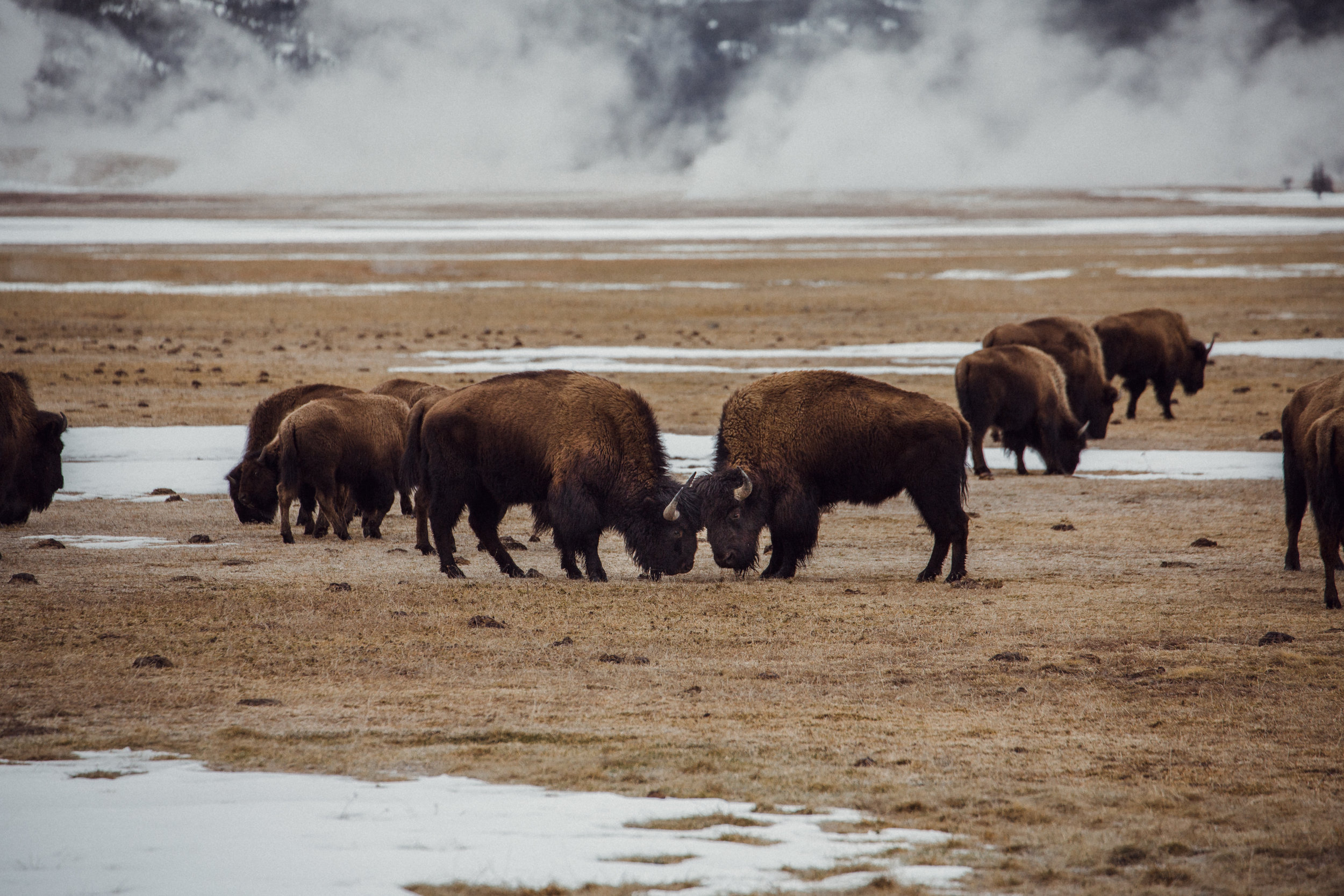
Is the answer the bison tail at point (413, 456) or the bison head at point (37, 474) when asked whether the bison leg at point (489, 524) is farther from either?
the bison head at point (37, 474)

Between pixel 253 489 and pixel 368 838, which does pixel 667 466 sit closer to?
pixel 253 489

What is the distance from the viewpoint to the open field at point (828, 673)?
555cm

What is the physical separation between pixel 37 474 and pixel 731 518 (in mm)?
6322

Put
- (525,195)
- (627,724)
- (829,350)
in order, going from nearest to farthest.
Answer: (627,724) → (829,350) → (525,195)

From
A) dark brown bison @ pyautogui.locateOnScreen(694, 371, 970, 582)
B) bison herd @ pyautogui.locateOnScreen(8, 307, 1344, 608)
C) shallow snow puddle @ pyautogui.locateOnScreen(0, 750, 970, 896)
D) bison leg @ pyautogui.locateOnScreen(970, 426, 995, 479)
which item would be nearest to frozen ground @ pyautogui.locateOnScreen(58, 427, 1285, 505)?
bison leg @ pyautogui.locateOnScreen(970, 426, 995, 479)

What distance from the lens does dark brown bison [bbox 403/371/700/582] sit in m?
10.7

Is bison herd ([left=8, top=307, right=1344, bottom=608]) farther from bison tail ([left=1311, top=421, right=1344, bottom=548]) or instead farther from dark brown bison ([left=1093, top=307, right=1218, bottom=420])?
dark brown bison ([left=1093, top=307, right=1218, bottom=420])

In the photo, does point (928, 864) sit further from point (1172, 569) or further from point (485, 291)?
point (485, 291)

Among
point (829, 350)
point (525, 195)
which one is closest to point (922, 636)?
point (829, 350)

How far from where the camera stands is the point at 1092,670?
25.2 feet

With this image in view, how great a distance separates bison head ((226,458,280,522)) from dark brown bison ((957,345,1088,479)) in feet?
26.4

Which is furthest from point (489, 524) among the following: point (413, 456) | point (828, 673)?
point (828, 673)

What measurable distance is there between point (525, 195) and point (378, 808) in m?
174

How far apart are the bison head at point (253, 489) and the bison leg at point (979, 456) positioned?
8.15 meters
